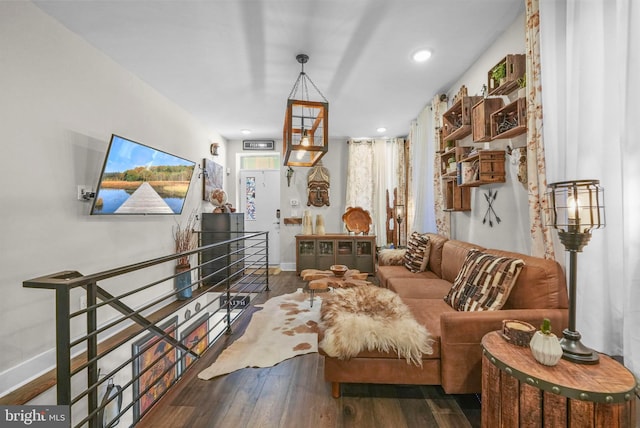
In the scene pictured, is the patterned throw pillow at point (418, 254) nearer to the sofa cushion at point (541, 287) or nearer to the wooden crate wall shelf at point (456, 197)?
the wooden crate wall shelf at point (456, 197)

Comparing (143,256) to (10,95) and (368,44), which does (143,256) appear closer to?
(10,95)

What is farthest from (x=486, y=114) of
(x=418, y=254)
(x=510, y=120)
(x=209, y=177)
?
(x=209, y=177)

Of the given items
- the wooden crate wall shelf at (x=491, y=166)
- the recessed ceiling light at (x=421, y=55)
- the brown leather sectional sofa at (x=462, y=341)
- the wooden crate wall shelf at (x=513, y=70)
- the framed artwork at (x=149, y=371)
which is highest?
the recessed ceiling light at (x=421, y=55)

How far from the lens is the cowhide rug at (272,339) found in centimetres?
203

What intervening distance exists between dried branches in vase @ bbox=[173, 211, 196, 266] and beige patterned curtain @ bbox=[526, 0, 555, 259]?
12.5ft

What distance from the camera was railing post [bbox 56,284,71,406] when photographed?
0.99 meters

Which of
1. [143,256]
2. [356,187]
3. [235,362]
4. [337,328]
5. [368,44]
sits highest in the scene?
[368,44]

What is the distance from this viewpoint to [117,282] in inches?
110

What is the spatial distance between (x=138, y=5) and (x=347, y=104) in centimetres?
247

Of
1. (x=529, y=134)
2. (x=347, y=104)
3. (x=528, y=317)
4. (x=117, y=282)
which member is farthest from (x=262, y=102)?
(x=528, y=317)

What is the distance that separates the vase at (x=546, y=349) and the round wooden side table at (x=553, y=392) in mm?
26

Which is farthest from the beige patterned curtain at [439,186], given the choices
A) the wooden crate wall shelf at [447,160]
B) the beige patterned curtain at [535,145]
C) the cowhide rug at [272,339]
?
the cowhide rug at [272,339]

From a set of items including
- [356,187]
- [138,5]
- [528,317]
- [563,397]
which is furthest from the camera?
[356,187]

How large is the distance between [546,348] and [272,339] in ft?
6.33
